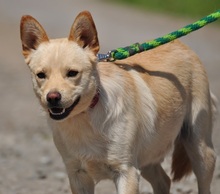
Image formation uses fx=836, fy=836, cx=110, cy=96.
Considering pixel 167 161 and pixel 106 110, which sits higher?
pixel 106 110

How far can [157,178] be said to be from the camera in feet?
25.4

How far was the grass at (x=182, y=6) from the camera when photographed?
73.8 ft

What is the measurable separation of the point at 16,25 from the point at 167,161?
15.2m

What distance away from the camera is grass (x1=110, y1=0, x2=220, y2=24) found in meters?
22.5

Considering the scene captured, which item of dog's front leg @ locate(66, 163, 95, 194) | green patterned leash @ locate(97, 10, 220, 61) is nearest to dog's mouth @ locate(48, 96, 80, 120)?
dog's front leg @ locate(66, 163, 95, 194)

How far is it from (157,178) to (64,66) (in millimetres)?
2101

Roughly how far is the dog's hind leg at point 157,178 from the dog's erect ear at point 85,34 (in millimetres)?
1837

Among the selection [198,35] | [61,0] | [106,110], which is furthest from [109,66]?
[61,0]

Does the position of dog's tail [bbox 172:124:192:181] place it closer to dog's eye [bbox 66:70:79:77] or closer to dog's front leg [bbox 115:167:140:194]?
dog's front leg [bbox 115:167:140:194]

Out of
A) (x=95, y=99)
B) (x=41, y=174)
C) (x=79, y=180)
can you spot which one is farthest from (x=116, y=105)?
(x=41, y=174)

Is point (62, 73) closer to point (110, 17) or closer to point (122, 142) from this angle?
point (122, 142)

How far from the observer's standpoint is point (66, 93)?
591 cm

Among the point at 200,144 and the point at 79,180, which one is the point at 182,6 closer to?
the point at 200,144

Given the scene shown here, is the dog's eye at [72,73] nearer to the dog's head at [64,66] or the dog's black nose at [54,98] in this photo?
the dog's head at [64,66]
